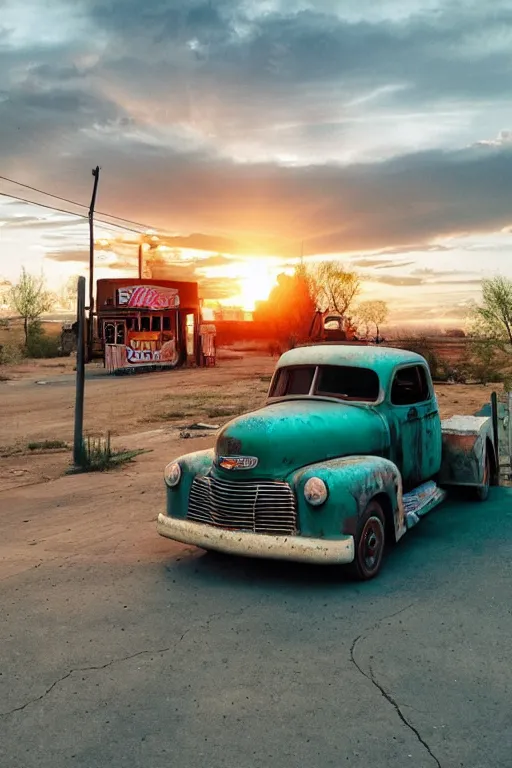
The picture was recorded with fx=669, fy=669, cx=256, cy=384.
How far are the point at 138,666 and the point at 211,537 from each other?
147cm

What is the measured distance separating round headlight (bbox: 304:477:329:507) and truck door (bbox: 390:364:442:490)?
1507 millimetres

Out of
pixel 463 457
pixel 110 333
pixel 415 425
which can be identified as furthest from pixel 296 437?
pixel 110 333

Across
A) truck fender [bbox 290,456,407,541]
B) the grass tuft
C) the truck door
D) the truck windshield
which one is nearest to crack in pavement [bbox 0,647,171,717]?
truck fender [bbox 290,456,407,541]

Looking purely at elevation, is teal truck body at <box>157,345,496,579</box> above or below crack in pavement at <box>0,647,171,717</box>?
above

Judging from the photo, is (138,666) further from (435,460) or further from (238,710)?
(435,460)

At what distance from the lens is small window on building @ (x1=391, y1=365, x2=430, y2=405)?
22.1 feet

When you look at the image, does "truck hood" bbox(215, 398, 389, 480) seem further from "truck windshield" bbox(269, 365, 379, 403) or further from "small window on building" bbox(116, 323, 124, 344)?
"small window on building" bbox(116, 323, 124, 344)

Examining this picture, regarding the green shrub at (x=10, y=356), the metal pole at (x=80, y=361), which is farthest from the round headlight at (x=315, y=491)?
the green shrub at (x=10, y=356)

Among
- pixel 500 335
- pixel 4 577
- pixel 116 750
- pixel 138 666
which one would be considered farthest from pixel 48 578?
pixel 500 335

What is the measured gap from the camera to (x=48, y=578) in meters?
5.66

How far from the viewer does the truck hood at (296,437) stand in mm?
5484

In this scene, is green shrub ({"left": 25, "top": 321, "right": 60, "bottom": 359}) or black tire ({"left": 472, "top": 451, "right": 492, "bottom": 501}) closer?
black tire ({"left": 472, "top": 451, "right": 492, "bottom": 501})

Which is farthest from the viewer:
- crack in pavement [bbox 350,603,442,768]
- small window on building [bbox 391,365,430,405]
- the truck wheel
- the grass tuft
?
the grass tuft

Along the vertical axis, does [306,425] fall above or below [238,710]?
above
